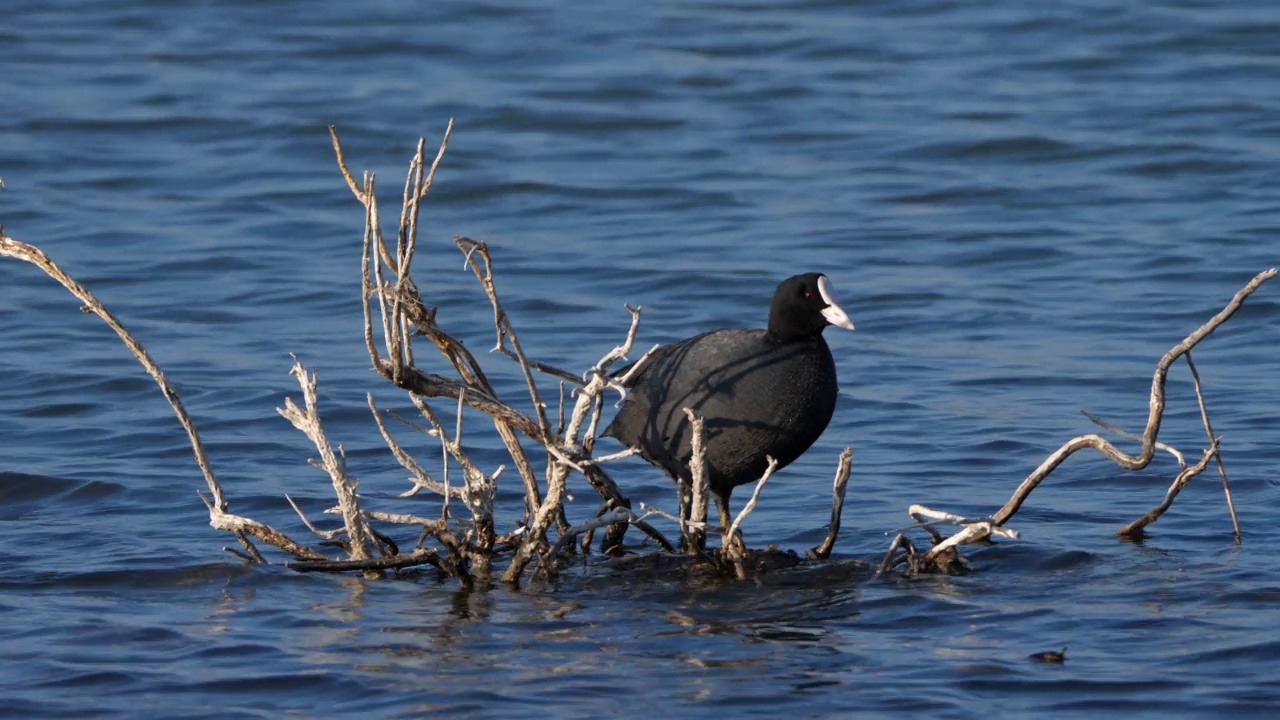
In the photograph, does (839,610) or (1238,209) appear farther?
(1238,209)

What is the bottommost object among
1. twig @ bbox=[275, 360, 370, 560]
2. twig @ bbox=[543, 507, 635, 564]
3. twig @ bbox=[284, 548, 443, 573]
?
twig @ bbox=[284, 548, 443, 573]

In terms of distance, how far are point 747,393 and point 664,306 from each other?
203 inches

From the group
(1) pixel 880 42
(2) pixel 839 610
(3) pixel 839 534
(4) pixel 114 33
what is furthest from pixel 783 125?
(2) pixel 839 610

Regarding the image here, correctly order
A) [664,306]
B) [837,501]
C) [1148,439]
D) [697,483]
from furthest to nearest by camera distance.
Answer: [664,306], [837,501], [697,483], [1148,439]

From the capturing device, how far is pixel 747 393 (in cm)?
613

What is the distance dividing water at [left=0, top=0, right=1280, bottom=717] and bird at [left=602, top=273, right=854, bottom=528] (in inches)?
17.5

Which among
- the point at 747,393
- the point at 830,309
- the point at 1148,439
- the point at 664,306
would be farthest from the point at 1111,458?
the point at 664,306

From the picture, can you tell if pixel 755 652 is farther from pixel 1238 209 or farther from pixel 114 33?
pixel 114 33

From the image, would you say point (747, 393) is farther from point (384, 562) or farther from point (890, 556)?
point (384, 562)

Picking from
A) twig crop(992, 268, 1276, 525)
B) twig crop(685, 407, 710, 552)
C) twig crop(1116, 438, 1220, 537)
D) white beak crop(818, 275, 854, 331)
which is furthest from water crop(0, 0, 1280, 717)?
white beak crop(818, 275, 854, 331)

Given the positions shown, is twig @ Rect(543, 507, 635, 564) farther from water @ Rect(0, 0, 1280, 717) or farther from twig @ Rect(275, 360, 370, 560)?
twig @ Rect(275, 360, 370, 560)

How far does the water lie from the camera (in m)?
5.50

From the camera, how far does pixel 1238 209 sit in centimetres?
1338

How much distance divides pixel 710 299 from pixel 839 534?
15.1 ft
